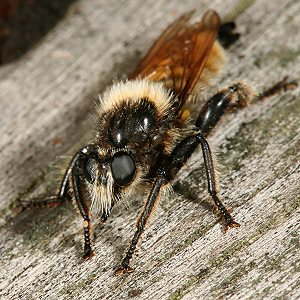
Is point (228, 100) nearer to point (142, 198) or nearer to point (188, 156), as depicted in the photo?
point (188, 156)

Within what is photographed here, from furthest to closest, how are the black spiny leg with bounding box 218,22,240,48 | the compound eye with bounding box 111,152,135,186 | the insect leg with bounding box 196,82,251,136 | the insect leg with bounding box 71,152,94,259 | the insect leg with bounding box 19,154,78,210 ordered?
the black spiny leg with bounding box 218,22,240,48
the insect leg with bounding box 196,82,251,136
the insect leg with bounding box 19,154,78,210
the compound eye with bounding box 111,152,135,186
the insect leg with bounding box 71,152,94,259

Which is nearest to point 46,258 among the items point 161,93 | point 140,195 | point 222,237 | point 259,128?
point 140,195

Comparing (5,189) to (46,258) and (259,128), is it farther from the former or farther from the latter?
(259,128)

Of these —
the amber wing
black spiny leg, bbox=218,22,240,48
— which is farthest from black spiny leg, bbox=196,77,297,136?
black spiny leg, bbox=218,22,240,48

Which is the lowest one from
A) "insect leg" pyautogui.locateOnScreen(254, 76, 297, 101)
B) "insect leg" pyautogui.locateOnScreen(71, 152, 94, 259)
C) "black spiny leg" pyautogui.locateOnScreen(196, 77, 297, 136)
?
"insect leg" pyautogui.locateOnScreen(254, 76, 297, 101)

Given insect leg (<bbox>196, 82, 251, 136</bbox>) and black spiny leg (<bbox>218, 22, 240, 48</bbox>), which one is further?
black spiny leg (<bbox>218, 22, 240, 48</bbox>)

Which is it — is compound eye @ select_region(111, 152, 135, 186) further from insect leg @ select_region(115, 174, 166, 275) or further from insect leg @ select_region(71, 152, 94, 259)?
insect leg @ select_region(71, 152, 94, 259)

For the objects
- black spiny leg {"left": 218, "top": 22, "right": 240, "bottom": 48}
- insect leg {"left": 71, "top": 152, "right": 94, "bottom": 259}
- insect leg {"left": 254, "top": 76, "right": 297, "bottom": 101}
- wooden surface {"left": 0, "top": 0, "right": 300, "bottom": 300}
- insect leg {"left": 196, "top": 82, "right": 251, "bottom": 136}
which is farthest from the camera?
black spiny leg {"left": 218, "top": 22, "right": 240, "bottom": 48}
